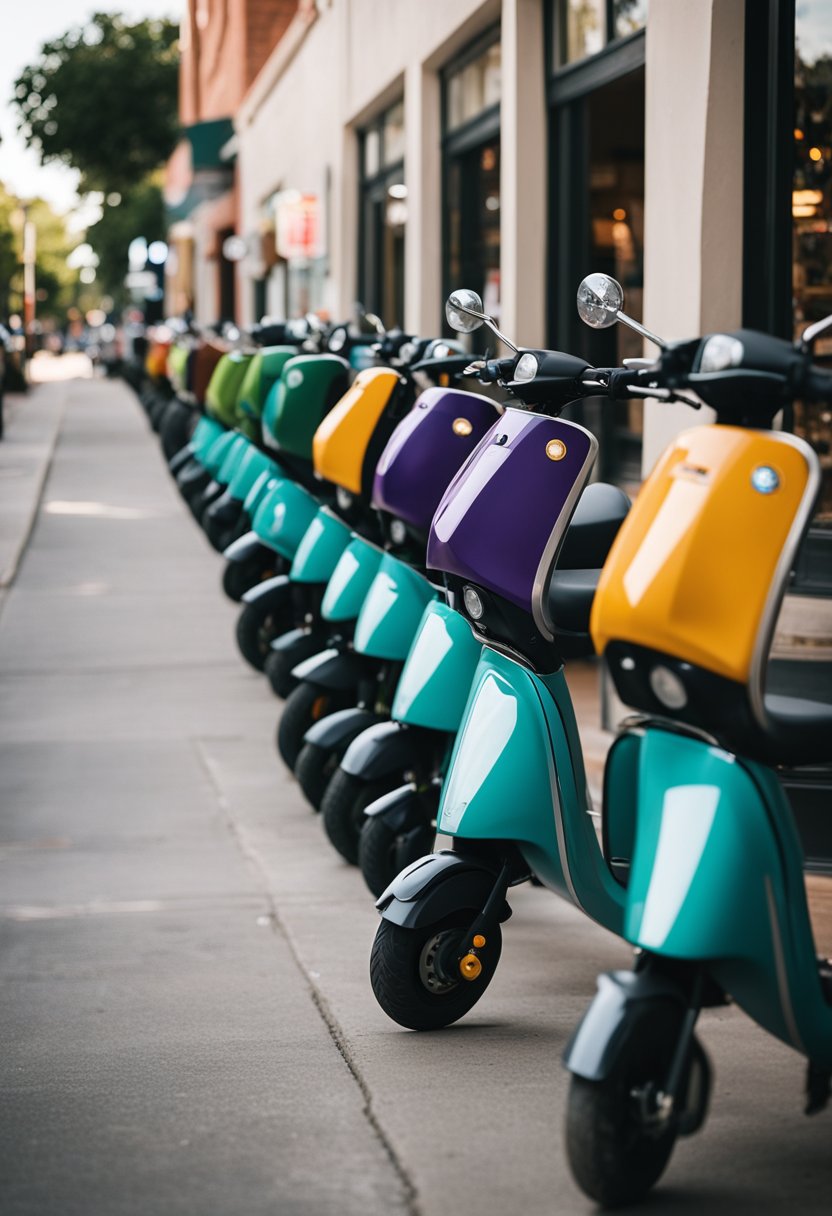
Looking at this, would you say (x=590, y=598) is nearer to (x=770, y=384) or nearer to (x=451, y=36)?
(x=770, y=384)

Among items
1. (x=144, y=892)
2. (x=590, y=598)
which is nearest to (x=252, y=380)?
(x=144, y=892)

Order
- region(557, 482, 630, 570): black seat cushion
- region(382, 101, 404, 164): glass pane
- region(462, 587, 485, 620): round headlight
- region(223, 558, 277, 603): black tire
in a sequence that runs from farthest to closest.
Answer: region(382, 101, 404, 164): glass pane < region(223, 558, 277, 603): black tire < region(557, 482, 630, 570): black seat cushion < region(462, 587, 485, 620): round headlight

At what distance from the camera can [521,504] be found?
12.0 feet

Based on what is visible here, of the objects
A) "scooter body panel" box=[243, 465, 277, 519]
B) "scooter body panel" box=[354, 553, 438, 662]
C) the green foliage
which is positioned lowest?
"scooter body panel" box=[354, 553, 438, 662]

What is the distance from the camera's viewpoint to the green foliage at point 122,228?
57.9 m

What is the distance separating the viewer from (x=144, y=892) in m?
5.18

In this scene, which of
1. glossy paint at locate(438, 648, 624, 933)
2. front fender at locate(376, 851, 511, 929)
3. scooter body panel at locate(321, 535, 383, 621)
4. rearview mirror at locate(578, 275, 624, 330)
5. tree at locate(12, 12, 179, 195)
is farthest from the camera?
tree at locate(12, 12, 179, 195)

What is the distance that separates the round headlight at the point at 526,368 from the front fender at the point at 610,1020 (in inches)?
51.8

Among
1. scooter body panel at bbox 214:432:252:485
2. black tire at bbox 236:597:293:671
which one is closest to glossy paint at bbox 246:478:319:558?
black tire at bbox 236:597:293:671

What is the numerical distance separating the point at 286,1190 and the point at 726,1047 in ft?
3.83

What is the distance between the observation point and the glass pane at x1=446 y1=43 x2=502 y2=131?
376 inches

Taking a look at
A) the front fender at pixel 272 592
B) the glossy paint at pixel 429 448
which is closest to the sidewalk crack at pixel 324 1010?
the front fender at pixel 272 592

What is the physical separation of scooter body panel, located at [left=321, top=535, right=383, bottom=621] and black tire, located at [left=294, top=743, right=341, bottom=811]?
16.6 inches

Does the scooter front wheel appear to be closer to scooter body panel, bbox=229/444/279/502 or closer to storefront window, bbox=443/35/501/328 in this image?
scooter body panel, bbox=229/444/279/502
